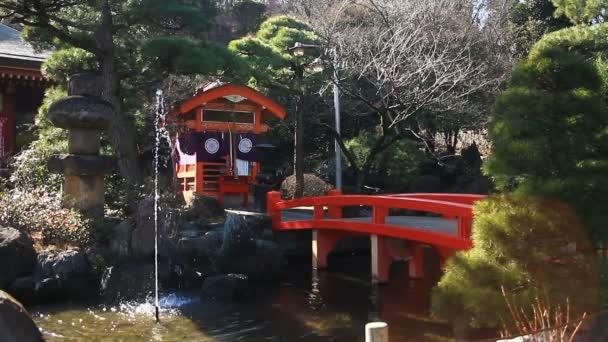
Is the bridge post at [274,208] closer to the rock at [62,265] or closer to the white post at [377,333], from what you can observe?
the rock at [62,265]

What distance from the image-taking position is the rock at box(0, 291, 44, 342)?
4598mm

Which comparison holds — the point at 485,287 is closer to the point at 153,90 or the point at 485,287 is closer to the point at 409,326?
the point at 409,326

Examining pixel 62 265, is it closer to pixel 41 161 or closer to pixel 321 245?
pixel 41 161

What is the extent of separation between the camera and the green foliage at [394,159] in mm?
17328

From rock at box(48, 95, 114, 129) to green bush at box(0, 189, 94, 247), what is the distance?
150 cm

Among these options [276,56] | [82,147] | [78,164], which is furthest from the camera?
[276,56]

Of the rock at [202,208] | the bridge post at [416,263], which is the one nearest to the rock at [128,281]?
the rock at [202,208]

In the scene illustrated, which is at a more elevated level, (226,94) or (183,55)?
(183,55)

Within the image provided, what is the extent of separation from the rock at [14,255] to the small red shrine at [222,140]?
475cm

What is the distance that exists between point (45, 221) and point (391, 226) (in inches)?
230

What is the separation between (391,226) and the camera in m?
9.95

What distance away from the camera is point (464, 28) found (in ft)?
62.5

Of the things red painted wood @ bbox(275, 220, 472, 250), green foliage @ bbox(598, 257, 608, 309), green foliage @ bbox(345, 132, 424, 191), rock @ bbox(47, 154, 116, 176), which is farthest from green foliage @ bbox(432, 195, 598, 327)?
green foliage @ bbox(345, 132, 424, 191)

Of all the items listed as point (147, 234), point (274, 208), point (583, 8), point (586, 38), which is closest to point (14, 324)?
point (147, 234)
